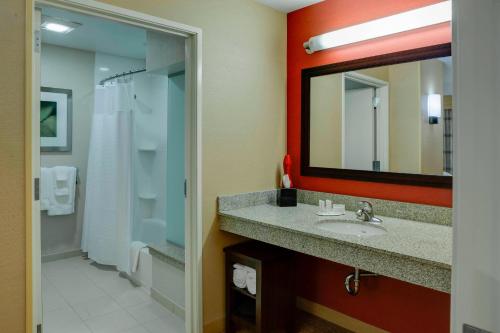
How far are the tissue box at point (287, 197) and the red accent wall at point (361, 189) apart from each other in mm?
184

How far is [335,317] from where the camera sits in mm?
2529

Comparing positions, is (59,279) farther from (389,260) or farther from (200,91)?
(389,260)

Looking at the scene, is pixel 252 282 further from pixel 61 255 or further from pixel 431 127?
pixel 61 255

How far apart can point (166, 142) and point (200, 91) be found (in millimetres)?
1151

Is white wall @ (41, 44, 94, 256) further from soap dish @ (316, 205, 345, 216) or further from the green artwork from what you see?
soap dish @ (316, 205, 345, 216)

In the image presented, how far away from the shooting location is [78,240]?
399 centimetres

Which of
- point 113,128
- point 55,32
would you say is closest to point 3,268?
point 113,128

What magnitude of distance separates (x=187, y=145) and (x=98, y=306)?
60.1 inches

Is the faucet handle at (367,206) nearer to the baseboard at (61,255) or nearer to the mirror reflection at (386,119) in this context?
the mirror reflection at (386,119)

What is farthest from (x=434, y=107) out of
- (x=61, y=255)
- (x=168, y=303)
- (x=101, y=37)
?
(x=61, y=255)

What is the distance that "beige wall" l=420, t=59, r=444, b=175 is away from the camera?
2.00 meters

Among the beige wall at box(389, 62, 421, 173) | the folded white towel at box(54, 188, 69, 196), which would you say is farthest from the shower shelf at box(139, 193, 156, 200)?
the beige wall at box(389, 62, 421, 173)

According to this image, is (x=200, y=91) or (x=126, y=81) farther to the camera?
(x=126, y=81)

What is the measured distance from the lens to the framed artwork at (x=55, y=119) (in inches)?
146
